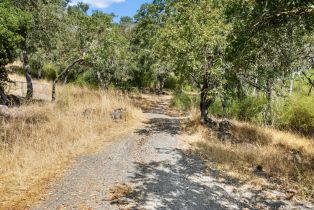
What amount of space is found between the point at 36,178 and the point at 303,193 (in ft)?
18.7

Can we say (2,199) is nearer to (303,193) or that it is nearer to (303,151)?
(303,193)

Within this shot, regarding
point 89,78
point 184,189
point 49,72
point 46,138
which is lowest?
point 184,189

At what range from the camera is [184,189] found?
664 centimetres

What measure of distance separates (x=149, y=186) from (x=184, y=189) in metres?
0.73

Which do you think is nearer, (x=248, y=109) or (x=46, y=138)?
(x=46, y=138)

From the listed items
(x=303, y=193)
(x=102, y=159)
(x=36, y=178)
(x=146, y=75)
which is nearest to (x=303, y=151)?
(x=303, y=193)

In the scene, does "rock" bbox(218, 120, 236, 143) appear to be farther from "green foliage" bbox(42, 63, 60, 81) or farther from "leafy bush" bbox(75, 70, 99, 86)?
"green foliage" bbox(42, 63, 60, 81)

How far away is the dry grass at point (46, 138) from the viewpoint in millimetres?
6280

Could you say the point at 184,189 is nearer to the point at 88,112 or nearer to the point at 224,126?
→ the point at 88,112

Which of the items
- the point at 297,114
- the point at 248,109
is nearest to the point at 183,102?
the point at 248,109

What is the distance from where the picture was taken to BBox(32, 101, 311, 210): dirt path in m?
5.71

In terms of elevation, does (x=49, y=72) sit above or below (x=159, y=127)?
above

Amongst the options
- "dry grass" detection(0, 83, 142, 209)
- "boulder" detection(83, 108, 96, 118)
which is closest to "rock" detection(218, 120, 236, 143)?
"dry grass" detection(0, 83, 142, 209)

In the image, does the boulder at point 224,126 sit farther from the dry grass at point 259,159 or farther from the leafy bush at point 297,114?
the leafy bush at point 297,114
